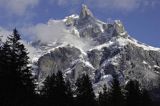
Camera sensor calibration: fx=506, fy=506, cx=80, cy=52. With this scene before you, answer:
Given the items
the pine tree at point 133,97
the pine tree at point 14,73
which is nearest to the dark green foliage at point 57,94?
the pine tree at point 133,97

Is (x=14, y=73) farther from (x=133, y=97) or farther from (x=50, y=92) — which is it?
(x=133, y=97)

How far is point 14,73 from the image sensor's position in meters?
43.5

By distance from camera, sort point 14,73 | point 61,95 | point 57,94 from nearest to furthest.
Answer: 1. point 14,73
2. point 61,95
3. point 57,94

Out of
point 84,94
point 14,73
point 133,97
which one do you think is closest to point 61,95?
point 84,94

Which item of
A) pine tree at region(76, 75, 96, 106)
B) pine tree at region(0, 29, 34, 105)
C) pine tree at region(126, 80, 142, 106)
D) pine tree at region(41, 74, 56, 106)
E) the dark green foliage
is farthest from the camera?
pine tree at region(126, 80, 142, 106)

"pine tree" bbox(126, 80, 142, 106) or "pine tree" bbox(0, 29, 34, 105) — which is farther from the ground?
"pine tree" bbox(126, 80, 142, 106)

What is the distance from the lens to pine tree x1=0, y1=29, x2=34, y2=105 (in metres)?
42.8

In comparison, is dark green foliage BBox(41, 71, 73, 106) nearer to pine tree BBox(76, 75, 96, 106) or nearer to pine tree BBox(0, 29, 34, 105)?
pine tree BBox(76, 75, 96, 106)

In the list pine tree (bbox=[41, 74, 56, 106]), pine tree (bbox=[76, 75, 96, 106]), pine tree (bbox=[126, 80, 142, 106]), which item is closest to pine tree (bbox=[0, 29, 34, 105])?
pine tree (bbox=[41, 74, 56, 106])

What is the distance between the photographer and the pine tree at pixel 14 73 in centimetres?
4284

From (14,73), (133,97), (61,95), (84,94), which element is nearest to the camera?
(14,73)

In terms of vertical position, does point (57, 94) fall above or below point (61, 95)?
above

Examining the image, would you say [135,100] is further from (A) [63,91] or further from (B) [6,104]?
(B) [6,104]

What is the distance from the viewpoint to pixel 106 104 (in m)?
84.1
